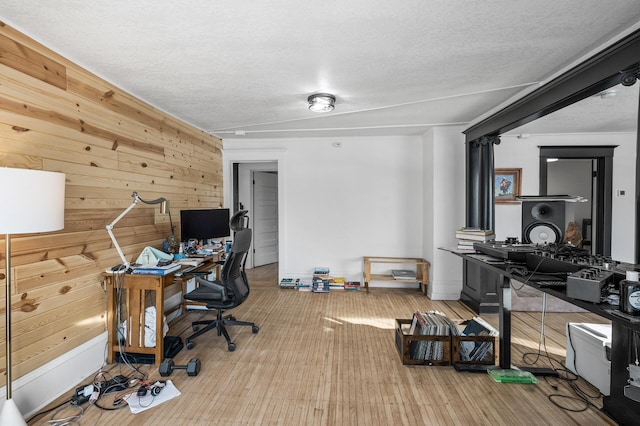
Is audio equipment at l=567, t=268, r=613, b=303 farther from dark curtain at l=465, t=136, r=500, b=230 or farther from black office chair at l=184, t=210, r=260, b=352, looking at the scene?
black office chair at l=184, t=210, r=260, b=352

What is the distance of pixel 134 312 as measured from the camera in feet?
8.63

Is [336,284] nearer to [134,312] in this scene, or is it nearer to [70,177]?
[134,312]

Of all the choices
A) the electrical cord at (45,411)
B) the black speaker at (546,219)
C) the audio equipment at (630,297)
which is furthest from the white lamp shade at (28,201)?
the black speaker at (546,219)

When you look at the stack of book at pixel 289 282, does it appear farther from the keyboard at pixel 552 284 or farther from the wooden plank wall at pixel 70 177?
the keyboard at pixel 552 284

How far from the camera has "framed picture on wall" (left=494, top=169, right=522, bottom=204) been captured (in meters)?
4.55

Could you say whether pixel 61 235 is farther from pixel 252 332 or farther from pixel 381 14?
pixel 381 14

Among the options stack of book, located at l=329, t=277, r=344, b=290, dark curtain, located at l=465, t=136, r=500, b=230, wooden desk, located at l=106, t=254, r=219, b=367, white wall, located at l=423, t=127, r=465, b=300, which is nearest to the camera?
wooden desk, located at l=106, t=254, r=219, b=367

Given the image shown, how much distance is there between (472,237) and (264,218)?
4.35 meters

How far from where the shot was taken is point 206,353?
2.81 meters

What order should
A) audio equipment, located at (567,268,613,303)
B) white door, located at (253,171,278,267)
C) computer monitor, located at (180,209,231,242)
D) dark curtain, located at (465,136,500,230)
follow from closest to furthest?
audio equipment, located at (567,268,613,303) < computer monitor, located at (180,209,231,242) < dark curtain, located at (465,136,500,230) < white door, located at (253,171,278,267)

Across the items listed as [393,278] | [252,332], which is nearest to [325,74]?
[252,332]

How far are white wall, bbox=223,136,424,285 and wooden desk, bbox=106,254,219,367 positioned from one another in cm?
259

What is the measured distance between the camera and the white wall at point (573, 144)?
4.55 m

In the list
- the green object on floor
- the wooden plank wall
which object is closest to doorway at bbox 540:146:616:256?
the green object on floor
